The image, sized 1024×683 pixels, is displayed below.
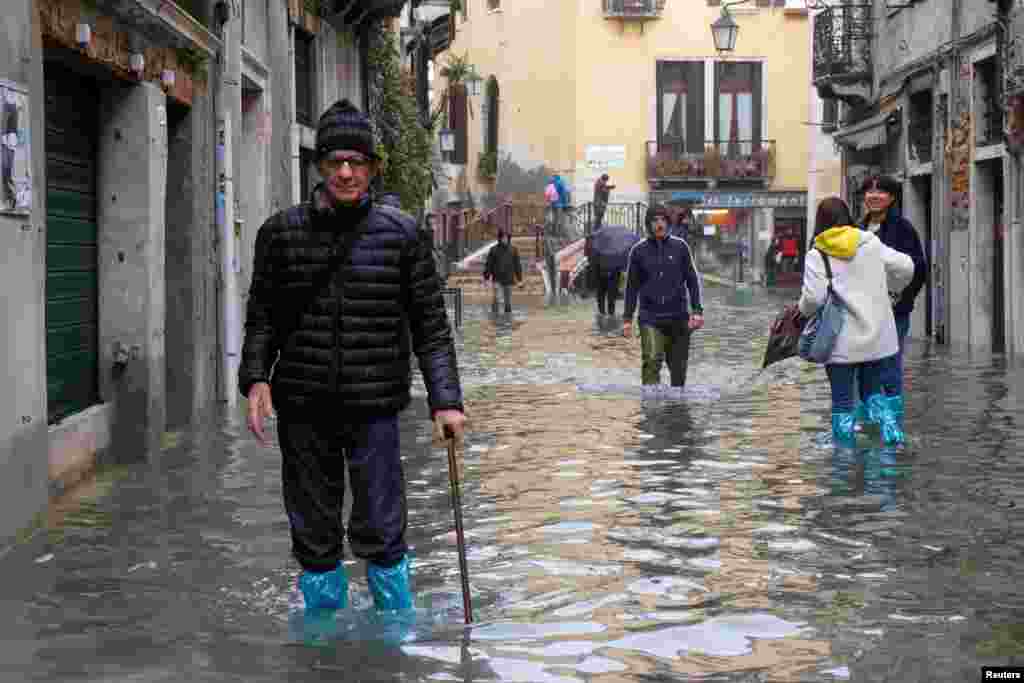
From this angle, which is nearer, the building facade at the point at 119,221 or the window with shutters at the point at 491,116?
the building facade at the point at 119,221

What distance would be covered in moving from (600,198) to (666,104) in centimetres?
520

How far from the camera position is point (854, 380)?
39.6 ft

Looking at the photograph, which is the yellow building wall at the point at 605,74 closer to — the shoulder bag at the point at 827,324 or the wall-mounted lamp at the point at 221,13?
the wall-mounted lamp at the point at 221,13

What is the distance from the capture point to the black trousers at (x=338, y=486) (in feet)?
21.9

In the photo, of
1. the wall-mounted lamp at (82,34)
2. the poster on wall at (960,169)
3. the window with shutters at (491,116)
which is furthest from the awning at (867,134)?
the window with shutters at (491,116)

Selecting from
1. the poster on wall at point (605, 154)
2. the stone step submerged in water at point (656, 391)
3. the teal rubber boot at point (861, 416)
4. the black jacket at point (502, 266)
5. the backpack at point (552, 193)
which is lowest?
the stone step submerged in water at point (656, 391)

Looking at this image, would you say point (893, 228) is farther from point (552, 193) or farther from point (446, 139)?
point (552, 193)

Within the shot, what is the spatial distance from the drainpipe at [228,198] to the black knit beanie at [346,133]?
8835mm

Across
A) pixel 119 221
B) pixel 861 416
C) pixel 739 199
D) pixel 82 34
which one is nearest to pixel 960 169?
pixel 861 416

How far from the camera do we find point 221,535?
8.90 meters

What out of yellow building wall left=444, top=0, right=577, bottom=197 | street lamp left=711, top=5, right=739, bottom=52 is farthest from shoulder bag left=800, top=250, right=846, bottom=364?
yellow building wall left=444, top=0, right=577, bottom=197

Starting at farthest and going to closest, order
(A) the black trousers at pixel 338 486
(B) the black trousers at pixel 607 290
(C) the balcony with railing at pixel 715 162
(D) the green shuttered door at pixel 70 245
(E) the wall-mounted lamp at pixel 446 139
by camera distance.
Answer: (C) the balcony with railing at pixel 715 162, (E) the wall-mounted lamp at pixel 446 139, (B) the black trousers at pixel 607 290, (D) the green shuttered door at pixel 70 245, (A) the black trousers at pixel 338 486

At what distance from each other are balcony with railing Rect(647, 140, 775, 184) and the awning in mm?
20909

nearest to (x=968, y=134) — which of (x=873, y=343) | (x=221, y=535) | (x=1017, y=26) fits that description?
(x=1017, y=26)
